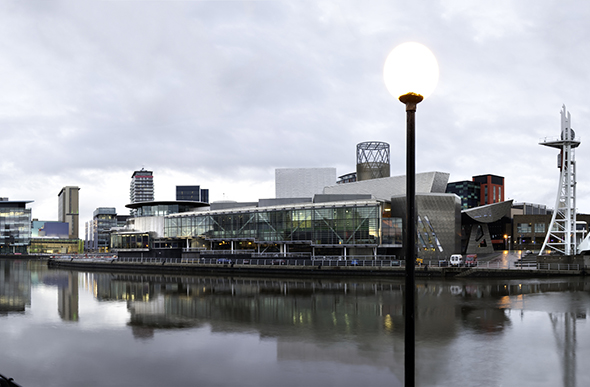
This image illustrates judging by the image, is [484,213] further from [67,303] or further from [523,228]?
[67,303]

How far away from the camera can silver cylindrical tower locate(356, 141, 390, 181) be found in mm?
89438

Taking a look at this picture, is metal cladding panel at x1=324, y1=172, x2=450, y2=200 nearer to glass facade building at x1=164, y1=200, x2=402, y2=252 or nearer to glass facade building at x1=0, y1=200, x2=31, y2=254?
glass facade building at x1=164, y1=200, x2=402, y2=252

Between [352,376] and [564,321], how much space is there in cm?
1601

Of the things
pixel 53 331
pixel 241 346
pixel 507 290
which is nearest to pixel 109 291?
pixel 53 331

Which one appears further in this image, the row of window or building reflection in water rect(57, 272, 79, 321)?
the row of window

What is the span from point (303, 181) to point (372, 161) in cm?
1729

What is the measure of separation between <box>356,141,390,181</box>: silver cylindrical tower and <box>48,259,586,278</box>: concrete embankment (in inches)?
1266

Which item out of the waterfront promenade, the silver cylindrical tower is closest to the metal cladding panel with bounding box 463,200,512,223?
the silver cylindrical tower

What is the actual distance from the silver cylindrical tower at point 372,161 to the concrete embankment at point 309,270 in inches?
1266

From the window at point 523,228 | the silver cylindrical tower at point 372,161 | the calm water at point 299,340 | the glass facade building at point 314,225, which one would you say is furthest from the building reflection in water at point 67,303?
the window at point 523,228

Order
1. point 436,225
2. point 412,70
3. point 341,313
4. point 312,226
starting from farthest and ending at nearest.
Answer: point 312,226 → point 436,225 → point 341,313 → point 412,70

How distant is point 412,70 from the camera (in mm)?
6152

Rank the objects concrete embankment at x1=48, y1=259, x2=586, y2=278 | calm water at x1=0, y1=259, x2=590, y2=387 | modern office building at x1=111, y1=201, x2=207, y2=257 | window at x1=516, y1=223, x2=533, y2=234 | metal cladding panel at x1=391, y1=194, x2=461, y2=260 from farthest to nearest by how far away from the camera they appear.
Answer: window at x1=516, y1=223, x2=533, y2=234, modern office building at x1=111, y1=201, x2=207, y2=257, metal cladding panel at x1=391, y1=194, x2=461, y2=260, concrete embankment at x1=48, y1=259, x2=586, y2=278, calm water at x1=0, y1=259, x2=590, y2=387

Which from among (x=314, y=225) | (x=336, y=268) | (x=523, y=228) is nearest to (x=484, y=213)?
(x=314, y=225)
